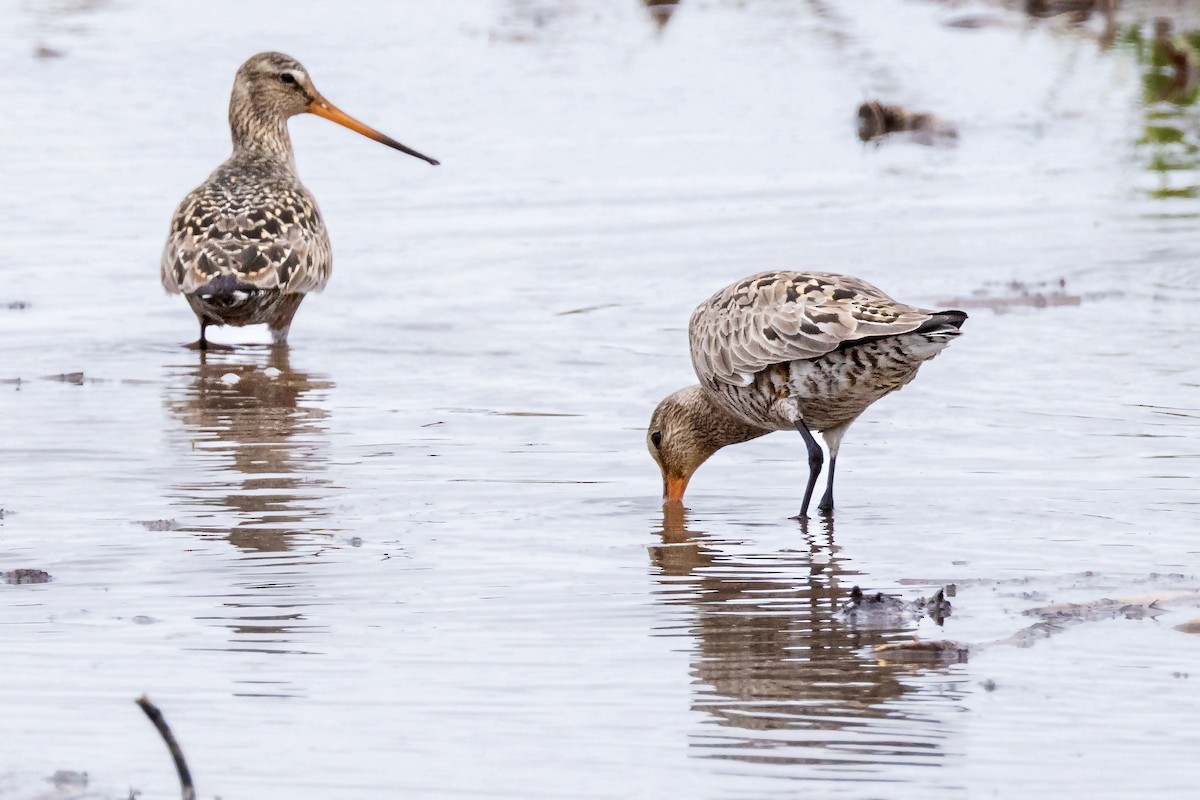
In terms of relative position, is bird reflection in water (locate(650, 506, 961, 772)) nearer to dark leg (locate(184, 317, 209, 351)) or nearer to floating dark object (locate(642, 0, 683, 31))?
dark leg (locate(184, 317, 209, 351))

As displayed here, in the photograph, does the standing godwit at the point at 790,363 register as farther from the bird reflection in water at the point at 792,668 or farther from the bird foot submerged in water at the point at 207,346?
the bird foot submerged in water at the point at 207,346

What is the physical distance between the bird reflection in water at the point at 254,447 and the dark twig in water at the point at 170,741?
2.18 metres

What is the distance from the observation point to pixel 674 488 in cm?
641

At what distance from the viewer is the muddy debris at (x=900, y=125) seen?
12.4 m

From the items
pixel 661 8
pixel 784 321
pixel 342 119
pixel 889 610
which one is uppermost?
pixel 661 8

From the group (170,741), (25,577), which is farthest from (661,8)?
(170,741)

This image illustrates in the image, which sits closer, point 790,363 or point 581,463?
point 790,363

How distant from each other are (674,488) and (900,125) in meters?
6.66

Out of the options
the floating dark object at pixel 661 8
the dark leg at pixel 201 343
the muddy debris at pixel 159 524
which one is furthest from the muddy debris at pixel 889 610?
the floating dark object at pixel 661 8

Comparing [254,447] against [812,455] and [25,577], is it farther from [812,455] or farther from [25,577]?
[812,455]

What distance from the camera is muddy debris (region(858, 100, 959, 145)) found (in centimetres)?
1243

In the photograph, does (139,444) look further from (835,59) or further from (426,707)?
(835,59)

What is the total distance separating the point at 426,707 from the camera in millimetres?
4312

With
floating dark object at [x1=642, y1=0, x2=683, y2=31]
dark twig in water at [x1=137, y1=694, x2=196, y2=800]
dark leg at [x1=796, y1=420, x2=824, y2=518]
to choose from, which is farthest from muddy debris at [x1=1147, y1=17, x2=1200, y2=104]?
dark twig in water at [x1=137, y1=694, x2=196, y2=800]
